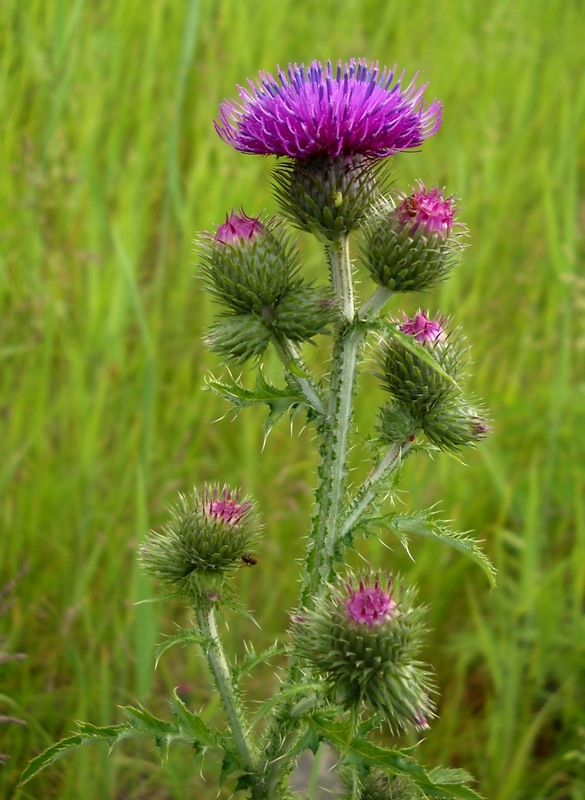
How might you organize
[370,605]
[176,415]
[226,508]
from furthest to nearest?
[176,415] < [226,508] < [370,605]

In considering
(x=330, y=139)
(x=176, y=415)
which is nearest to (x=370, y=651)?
(x=330, y=139)

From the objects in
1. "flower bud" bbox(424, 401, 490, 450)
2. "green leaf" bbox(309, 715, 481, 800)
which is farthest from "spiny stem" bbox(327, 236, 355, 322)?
"green leaf" bbox(309, 715, 481, 800)

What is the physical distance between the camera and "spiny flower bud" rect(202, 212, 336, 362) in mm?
2273

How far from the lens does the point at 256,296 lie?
7.72 ft

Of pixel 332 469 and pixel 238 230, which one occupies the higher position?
pixel 238 230

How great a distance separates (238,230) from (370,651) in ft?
3.90

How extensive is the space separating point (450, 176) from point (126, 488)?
9.51ft

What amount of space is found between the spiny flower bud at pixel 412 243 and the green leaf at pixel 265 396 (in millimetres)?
441

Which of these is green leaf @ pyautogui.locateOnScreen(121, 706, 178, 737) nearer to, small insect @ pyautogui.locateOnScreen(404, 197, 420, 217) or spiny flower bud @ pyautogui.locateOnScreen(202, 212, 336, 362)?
spiny flower bud @ pyautogui.locateOnScreen(202, 212, 336, 362)

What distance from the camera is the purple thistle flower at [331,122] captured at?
2.30m

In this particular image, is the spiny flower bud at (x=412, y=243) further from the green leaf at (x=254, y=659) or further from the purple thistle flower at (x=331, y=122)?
the green leaf at (x=254, y=659)

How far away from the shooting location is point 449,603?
386 cm

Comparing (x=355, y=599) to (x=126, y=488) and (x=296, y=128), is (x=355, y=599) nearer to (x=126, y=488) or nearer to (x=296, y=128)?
(x=296, y=128)

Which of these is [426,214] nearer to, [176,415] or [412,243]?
[412,243]
